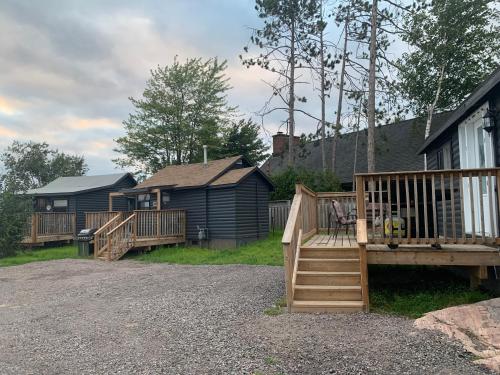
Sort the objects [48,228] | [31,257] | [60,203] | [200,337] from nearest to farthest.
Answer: [200,337], [31,257], [48,228], [60,203]

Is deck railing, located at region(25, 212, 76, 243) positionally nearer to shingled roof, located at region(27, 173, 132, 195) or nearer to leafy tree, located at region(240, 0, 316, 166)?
shingled roof, located at region(27, 173, 132, 195)

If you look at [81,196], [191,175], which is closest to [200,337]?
[191,175]

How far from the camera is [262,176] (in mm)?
17109

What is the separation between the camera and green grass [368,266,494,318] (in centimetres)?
567

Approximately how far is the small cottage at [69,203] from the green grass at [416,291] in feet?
54.4

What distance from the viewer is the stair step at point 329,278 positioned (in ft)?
20.0

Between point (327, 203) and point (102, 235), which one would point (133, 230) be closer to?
point (102, 235)

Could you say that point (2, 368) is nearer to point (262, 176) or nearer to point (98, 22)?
point (98, 22)

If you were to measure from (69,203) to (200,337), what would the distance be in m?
19.3

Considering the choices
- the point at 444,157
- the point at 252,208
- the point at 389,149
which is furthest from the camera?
the point at 389,149

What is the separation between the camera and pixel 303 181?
18.8 metres

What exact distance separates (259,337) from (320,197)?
6794 millimetres

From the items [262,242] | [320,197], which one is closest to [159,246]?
[262,242]

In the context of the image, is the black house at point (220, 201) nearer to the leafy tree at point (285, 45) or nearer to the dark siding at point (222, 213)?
the dark siding at point (222, 213)
